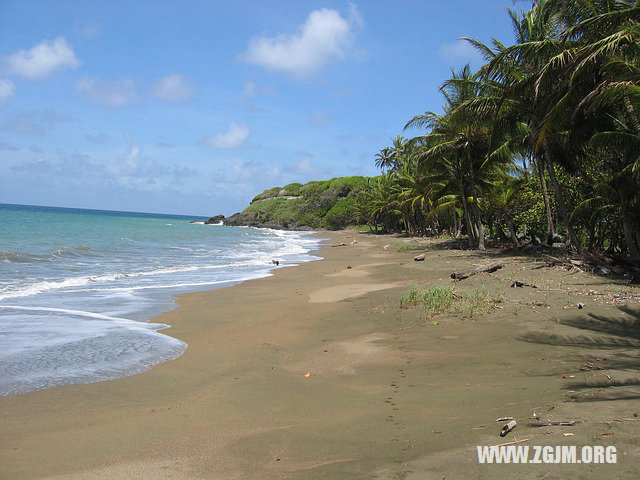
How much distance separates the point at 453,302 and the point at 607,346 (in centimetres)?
367

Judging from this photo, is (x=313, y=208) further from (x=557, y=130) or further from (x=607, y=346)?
(x=607, y=346)

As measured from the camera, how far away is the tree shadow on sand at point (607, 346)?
4.75m

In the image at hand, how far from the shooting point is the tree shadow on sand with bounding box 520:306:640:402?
4.75m

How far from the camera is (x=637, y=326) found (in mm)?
7855

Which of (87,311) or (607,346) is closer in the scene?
(607,346)

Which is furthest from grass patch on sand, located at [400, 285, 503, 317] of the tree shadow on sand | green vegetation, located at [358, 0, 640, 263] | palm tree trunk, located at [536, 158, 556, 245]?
palm tree trunk, located at [536, 158, 556, 245]

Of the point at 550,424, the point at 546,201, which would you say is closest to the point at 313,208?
the point at 546,201

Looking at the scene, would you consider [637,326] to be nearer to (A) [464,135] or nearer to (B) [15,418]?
(B) [15,418]

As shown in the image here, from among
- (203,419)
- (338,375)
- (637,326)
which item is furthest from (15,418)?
(637,326)

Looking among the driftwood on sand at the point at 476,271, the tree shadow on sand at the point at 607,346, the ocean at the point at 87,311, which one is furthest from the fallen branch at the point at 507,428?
the driftwood on sand at the point at 476,271

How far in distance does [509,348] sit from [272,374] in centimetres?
351

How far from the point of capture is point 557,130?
14922 mm

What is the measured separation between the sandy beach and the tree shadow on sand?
0.09 feet

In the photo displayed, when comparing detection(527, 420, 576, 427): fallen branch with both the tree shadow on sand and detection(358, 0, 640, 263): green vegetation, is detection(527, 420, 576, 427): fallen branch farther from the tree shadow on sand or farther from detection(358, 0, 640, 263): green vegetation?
detection(358, 0, 640, 263): green vegetation
